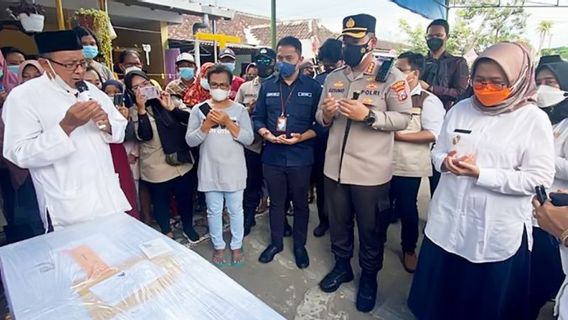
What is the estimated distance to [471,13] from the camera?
51.6 ft

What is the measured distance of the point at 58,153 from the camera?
1549mm

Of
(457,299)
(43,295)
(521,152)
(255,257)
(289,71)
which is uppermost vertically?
(289,71)

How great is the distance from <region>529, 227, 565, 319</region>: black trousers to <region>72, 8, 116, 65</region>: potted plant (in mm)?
4477

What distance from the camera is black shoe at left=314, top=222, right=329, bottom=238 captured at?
3.36 meters

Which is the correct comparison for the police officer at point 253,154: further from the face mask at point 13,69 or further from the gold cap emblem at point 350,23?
the face mask at point 13,69

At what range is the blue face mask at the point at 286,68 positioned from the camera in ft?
8.67

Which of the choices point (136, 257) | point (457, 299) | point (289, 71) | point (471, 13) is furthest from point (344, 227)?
point (471, 13)

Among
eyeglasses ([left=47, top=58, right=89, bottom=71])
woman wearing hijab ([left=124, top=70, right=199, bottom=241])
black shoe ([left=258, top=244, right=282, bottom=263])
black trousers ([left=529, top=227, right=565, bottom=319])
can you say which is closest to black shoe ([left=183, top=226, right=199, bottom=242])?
woman wearing hijab ([left=124, top=70, right=199, bottom=241])

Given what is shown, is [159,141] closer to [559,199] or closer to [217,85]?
[217,85]

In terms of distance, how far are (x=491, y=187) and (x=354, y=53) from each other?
3.77 feet

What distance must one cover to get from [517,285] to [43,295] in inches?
79.2

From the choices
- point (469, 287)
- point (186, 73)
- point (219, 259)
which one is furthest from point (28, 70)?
point (469, 287)

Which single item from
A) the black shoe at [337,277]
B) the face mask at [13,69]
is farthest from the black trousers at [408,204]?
the face mask at [13,69]

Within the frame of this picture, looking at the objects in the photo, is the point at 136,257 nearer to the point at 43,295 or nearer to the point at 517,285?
the point at 43,295
